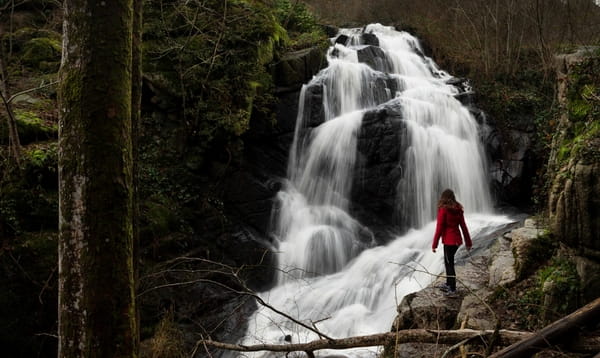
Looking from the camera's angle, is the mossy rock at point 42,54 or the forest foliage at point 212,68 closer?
the forest foliage at point 212,68

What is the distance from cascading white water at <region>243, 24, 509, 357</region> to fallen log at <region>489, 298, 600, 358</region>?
3.56m

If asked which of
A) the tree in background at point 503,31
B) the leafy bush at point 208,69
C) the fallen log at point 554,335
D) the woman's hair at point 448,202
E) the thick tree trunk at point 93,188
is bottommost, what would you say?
the fallen log at point 554,335

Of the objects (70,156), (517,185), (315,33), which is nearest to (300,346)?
(70,156)

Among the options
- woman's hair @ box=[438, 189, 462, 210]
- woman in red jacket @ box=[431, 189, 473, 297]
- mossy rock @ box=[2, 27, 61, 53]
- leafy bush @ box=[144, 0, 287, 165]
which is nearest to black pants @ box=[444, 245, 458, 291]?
woman in red jacket @ box=[431, 189, 473, 297]

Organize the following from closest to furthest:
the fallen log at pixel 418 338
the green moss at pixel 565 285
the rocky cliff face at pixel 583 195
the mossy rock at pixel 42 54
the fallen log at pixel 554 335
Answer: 1. the fallen log at pixel 554 335
2. the fallen log at pixel 418 338
3. the rocky cliff face at pixel 583 195
4. the green moss at pixel 565 285
5. the mossy rock at pixel 42 54

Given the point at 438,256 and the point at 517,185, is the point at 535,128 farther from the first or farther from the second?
the point at 438,256

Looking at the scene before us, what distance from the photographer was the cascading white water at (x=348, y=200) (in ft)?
25.3

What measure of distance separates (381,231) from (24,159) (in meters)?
7.42

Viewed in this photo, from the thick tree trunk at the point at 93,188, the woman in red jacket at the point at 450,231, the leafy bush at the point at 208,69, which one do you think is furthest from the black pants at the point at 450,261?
the leafy bush at the point at 208,69

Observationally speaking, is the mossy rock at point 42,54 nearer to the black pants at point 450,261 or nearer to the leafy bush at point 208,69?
the leafy bush at point 208,69

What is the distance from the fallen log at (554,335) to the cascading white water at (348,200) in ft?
11.7

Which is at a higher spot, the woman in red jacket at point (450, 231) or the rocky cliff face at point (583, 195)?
the rocky cliff face at point (583, 195)

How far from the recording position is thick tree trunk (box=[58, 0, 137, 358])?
2178 mm

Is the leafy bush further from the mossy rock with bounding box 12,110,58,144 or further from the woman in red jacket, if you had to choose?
the woman in red jacket
